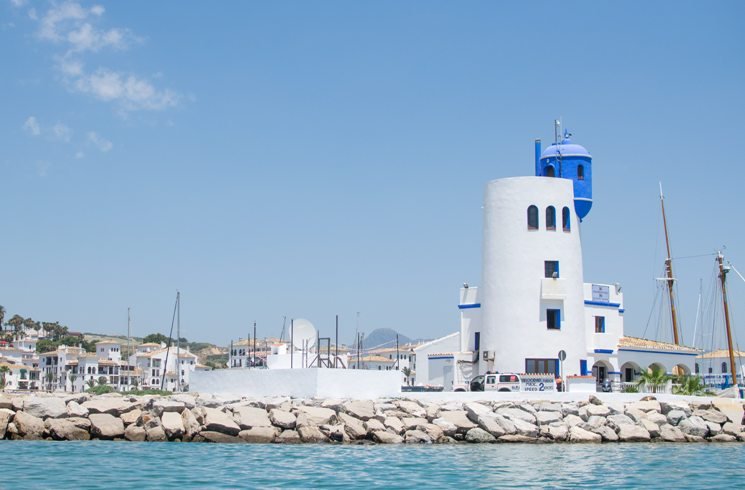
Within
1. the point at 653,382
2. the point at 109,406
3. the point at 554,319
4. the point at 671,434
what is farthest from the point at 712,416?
the point at 109,406

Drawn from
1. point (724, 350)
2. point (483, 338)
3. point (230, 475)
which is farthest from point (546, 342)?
point (724, 350)

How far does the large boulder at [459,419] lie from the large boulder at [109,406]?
38.7 ft

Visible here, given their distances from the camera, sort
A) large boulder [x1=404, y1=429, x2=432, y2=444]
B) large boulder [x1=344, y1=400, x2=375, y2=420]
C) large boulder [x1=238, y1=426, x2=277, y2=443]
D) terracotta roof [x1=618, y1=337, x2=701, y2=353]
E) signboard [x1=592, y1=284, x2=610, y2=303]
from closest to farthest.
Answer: large boulder [x1=238, y1=426, x2=277, y2=443], large boulder [x1=404, y1=429, x2=432, y2=444], large boulder [x1=344, y1=400, x2=375, y2=420], terracotta roof [x1=618, y1=337, x2=701, y2=353], signboard [x1=592, y1=284, x2=610, y2=303]

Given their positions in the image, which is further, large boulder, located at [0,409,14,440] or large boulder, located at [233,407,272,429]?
large boulder, located at [0,409,14,440]

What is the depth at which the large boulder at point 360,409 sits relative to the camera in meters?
34.6

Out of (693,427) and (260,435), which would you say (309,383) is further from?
(693,427)

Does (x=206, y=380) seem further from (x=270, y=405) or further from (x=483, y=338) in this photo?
(x=483, y=338)

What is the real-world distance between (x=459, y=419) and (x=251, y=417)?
7.58m

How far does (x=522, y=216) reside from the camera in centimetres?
4369

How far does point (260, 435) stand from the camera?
33312 mm

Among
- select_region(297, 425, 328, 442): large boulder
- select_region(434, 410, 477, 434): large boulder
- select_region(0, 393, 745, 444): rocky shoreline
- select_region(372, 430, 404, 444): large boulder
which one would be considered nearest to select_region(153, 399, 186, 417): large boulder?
select_region(0, 393, 745, 444): rocky shoreline

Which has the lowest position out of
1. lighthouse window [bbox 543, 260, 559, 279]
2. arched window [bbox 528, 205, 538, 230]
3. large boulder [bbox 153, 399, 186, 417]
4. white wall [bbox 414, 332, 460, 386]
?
large boulder [bbox 153, 399, 186, 417]

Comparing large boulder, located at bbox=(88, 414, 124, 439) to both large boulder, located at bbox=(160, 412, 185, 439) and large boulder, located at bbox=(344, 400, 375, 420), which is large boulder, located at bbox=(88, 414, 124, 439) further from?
large boulder, located at bbox=(344, 400, 375, 420)

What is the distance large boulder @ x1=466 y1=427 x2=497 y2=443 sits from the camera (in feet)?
111
